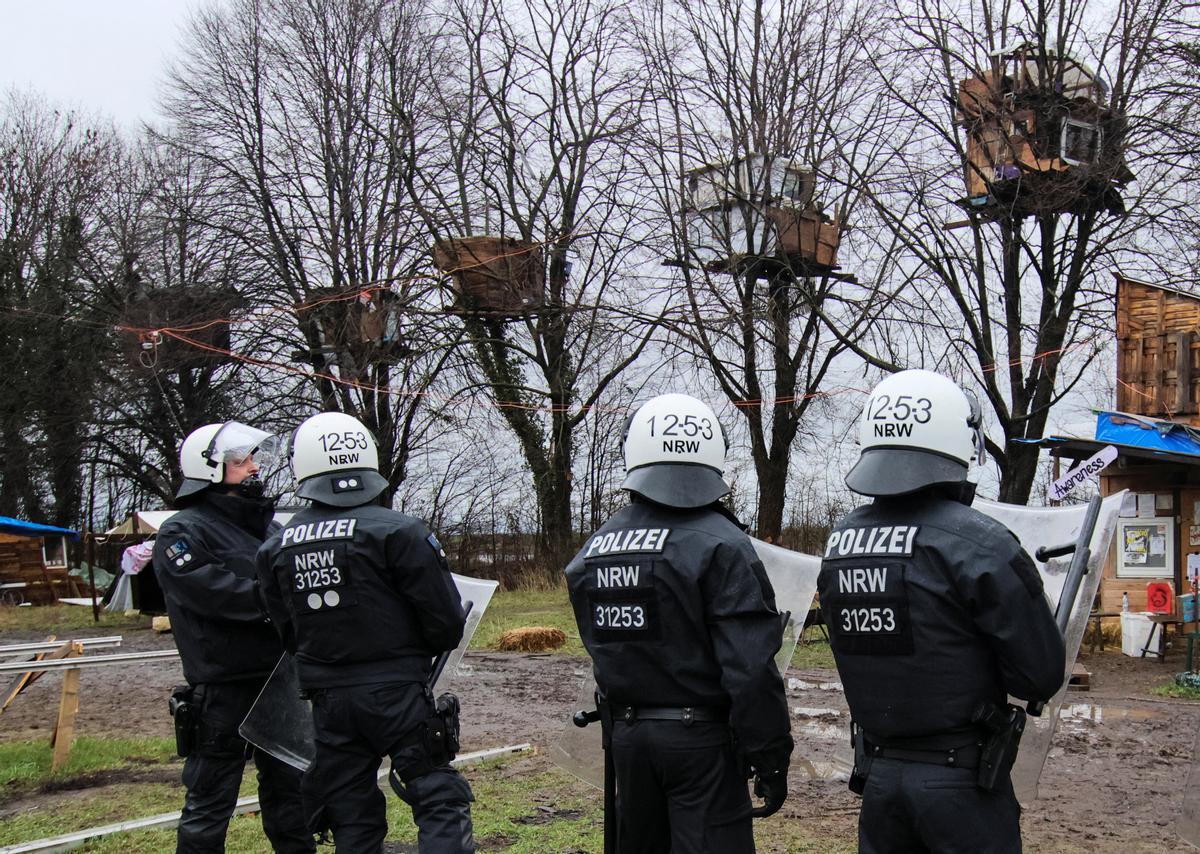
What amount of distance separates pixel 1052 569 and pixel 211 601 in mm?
4041

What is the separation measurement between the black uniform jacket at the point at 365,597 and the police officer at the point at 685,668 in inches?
31.3

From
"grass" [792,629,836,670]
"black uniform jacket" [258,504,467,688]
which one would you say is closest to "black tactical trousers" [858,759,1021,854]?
"black uniform jacket" [258,504,467,688]

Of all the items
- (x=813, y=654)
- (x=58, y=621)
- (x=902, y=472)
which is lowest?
(x=58, y=621)

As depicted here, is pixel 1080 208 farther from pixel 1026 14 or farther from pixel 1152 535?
pixel 1152 535

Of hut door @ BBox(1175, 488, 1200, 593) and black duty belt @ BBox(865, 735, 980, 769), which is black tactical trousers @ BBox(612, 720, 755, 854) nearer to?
black duty belt @ BBox(865, 735, 980, 769)

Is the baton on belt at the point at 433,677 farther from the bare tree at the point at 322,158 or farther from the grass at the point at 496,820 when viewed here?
the bare tree at the point at 322,158

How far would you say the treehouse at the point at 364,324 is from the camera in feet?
70.0

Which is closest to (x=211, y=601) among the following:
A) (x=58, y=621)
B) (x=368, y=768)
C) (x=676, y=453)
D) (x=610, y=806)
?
(x=368, y=768)

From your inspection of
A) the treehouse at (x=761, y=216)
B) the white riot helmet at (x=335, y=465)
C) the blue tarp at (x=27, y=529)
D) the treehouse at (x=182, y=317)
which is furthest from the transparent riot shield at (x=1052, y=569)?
the blue tarp at (x=27, y=529)

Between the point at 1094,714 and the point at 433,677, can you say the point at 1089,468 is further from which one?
the point at 1094,714

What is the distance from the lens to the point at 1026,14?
757 inches

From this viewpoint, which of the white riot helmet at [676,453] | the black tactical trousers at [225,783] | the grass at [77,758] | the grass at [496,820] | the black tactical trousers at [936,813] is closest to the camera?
the black tactical trousers at [936,813]

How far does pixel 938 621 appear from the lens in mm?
3363

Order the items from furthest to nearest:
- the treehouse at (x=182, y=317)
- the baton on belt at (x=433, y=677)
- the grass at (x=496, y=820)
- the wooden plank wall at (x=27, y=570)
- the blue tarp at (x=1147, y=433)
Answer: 1. the wooden plank wall at (x=27, y=570)
2. the treehouse at (x=182, y=317)
3. the blue tarp at (x=1147, y=433)
4. the grass at (x=496, y=820)
5. the baton on belt at (x=433, y=677)
